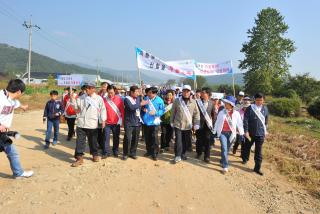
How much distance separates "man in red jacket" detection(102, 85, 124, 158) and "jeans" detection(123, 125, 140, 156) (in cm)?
29

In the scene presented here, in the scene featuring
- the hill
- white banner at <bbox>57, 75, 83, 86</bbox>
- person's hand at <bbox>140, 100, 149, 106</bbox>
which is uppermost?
the hill

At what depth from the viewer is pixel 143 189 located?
5602mm

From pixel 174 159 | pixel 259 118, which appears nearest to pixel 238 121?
pixel 259 118

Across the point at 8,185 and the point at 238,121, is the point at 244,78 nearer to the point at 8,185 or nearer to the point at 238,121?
the point at 238,121

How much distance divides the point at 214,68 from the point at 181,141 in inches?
279

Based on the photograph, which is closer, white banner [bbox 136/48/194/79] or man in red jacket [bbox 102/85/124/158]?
man in red jacket [bbox 102/85/124/158]

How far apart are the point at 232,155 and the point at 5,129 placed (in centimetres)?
583

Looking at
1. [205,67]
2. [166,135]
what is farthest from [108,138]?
[205,67]

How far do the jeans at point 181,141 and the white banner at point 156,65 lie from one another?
3221 mm

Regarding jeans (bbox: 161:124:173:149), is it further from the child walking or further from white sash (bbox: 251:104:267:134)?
the child walking

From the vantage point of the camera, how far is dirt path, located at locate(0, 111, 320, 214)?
4.90 m

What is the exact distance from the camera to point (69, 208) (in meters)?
4.72

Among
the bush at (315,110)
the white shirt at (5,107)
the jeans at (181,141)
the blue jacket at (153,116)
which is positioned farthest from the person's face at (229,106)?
the bush at (315,110)

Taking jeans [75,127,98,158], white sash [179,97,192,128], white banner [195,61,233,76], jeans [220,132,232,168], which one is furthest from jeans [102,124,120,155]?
white banner [195,61,233,76]
